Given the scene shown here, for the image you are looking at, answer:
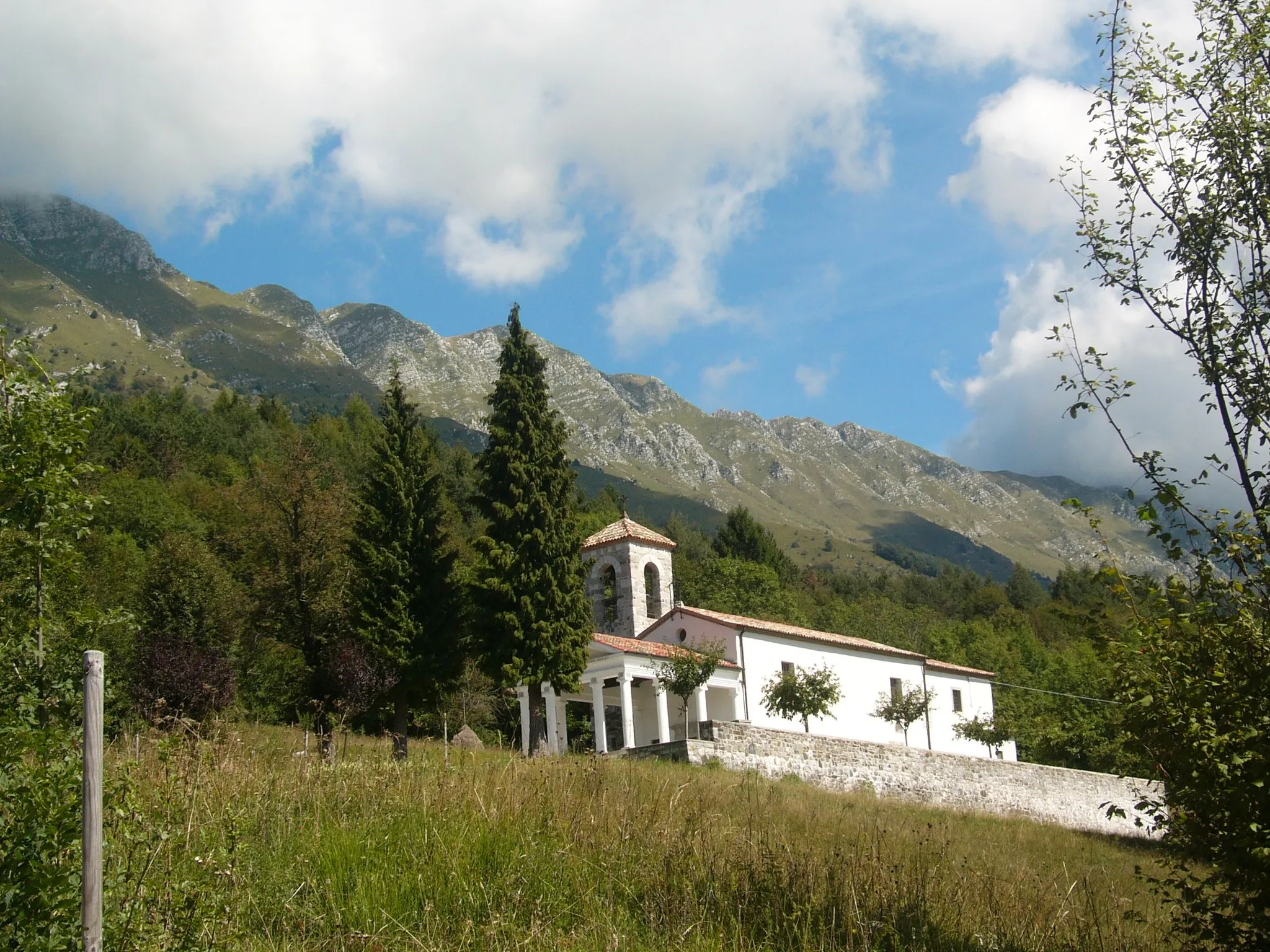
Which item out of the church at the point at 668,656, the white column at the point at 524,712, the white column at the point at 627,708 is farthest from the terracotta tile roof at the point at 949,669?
the white column at the point at 524,712

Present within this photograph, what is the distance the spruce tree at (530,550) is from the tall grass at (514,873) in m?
17.7

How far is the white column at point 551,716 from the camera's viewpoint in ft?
95.9

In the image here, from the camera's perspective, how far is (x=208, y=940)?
4930mm

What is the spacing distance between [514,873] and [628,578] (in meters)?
30.0

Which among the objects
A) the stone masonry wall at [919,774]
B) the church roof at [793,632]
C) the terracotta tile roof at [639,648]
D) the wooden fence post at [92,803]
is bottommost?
the stone masonry wall at [919,774]

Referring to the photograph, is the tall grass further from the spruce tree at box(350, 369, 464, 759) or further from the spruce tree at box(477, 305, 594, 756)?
the spruce tree at box(350, 369, 464, 759)

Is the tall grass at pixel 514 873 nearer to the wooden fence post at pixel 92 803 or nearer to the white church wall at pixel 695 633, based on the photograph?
A: the wooden fence post at pixel 92 803

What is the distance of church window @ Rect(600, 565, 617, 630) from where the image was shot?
38000 mm

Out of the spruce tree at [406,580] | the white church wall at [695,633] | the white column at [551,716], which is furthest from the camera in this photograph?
the white church wall at [695,633]

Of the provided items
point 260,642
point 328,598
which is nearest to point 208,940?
point 328,598


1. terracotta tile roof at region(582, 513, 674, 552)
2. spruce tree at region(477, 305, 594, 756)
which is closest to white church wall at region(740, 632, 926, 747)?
terracotta tile roof at region(582, 513, 674, 552)

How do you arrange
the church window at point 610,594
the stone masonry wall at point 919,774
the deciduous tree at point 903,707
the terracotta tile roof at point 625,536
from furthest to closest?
the deciduous tree at point 903,707 < the church window at point 610,594 < the terracotta tile roof at point 625,536 < the stone masonry wall at point 919,774

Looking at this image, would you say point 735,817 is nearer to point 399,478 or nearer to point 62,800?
point 62,800

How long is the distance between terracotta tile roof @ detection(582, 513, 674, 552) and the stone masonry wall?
9.48 metres
